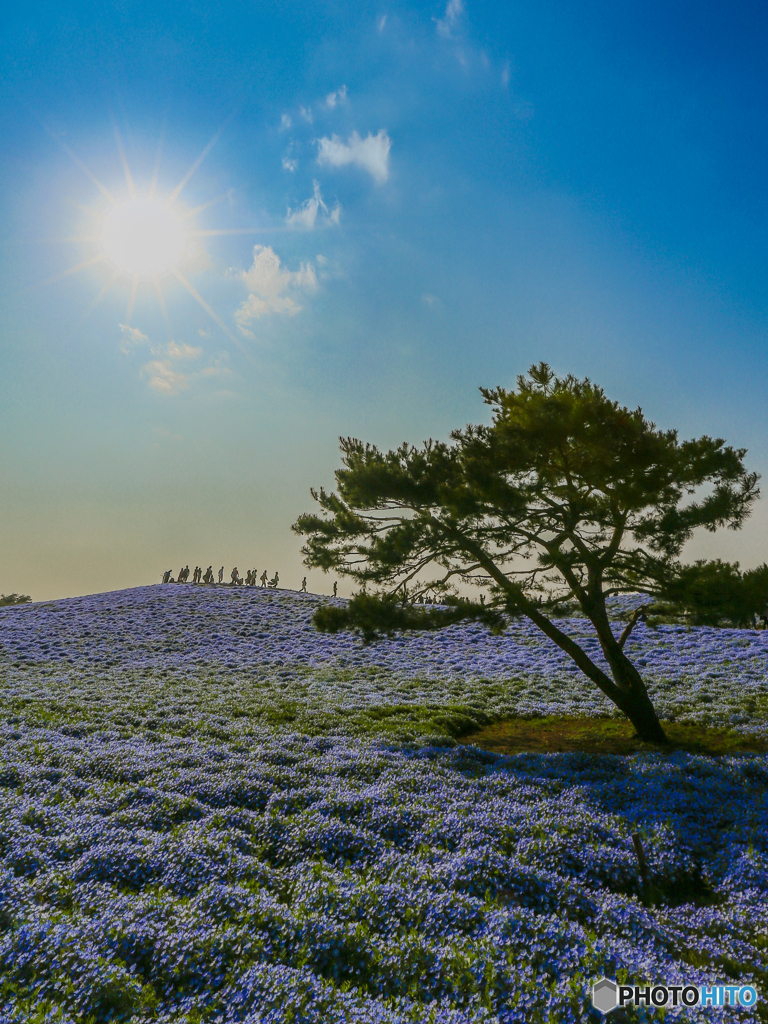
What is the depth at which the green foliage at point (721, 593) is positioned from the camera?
12.7 meters

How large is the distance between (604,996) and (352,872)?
378 centimetres

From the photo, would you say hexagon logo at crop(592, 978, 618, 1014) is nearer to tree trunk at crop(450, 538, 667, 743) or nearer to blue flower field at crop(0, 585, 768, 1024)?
blue flower field at crop(0, 585, 768, 1024)

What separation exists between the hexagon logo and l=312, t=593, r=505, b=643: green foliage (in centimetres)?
982

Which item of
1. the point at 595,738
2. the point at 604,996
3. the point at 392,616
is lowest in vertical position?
the point at 595,738

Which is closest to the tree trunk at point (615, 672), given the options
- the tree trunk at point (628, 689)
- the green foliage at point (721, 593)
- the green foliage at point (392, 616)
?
the tree trunk at point (628, 689)

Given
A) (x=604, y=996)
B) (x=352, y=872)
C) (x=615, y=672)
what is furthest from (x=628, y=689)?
(x=604, y=996)

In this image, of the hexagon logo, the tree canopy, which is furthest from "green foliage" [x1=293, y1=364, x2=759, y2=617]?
the hexagon logo

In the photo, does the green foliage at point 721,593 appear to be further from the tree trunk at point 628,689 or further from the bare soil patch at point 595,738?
the bare soil patch at point 595,738

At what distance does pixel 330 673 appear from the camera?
28.9 meters

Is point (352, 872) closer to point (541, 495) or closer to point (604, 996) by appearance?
point (604, 996)

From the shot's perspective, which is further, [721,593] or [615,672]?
[615,672]

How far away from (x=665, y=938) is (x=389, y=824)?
447cm

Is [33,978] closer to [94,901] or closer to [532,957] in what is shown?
[94,901]

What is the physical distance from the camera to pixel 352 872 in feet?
24.8
